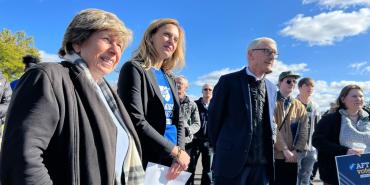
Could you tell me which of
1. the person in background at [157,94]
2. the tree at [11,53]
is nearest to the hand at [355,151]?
the person in background at [157,94]

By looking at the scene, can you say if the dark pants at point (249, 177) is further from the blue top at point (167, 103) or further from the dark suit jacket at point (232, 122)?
the blue top at point (167, 103)

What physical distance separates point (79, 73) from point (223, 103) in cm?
220

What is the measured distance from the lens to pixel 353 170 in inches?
171

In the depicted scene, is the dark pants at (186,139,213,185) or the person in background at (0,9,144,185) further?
the dark pants at (186,139,213,185)

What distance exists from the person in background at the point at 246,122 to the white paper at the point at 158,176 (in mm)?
952

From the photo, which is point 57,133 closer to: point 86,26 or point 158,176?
point 86,26

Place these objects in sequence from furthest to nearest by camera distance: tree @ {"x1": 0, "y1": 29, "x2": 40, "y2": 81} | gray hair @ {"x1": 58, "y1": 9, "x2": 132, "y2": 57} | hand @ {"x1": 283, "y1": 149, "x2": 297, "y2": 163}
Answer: tree @ {"x1": 0, "y1": 29, "x2": 40, "y2": 81}
hand @ {"x1": 283, "y1": 149, "x2": 297, "y2": 163}
gray hair @ {"x1": 58, "y1": 9, "x2": 132, "y2": 57}

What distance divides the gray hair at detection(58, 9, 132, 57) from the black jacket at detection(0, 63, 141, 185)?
6.5 inches

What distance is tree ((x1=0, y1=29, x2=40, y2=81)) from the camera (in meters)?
36.7

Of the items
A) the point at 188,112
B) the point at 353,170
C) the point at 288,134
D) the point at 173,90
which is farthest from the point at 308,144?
the point at 173,90

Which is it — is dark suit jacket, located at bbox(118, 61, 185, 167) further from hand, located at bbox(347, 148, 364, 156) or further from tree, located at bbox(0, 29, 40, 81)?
tree, located at bbox(0, 29, 40, 81)

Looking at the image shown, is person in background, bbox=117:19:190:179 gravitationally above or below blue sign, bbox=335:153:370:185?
above

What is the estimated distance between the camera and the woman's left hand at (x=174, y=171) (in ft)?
8.42

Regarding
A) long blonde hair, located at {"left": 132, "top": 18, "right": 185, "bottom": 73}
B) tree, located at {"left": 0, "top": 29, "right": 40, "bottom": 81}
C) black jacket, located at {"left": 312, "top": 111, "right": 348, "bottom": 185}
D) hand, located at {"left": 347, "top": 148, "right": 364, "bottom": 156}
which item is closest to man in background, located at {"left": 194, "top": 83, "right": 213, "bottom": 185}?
black jacket, located at {"left": 312, "top": 111, "right": 348, "bottom": 185}
